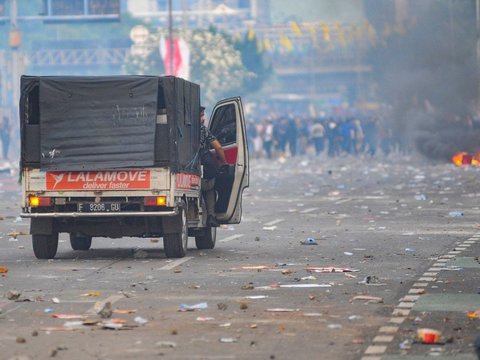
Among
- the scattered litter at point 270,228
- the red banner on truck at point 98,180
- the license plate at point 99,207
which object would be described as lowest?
the scattered litter at point 270,228

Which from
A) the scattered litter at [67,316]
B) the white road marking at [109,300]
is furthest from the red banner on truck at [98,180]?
the scattered litter at [67,316]

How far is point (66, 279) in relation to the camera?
16.2 metres

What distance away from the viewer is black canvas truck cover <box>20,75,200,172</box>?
18797 mm

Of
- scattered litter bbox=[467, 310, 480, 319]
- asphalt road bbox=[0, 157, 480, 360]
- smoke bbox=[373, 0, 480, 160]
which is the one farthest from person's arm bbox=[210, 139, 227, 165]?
smoke bbox=[373, 0, 480, 160]

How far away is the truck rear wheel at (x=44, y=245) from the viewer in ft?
61.8

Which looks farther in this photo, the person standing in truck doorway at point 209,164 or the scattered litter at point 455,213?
the scattered litter at point 455,213

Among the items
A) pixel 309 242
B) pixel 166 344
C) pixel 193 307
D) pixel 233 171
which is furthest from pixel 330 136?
pixel 166 344

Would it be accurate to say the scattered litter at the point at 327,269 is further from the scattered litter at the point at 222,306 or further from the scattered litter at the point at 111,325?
the scattered litter at the point at 111,325

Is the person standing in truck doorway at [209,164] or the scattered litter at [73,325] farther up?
the person standing in truck doorway at [209,164]

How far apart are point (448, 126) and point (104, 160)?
45.6 metres

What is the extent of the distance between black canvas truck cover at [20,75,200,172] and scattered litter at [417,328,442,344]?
25.2ft

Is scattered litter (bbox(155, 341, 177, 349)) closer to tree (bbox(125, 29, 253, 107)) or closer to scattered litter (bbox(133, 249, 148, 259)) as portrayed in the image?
scattered litter (bbox(133, 249, 148, 259))

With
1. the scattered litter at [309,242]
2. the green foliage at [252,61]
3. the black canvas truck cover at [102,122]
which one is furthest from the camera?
the green foliage at [252,61]

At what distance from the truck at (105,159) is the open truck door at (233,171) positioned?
107 cm
